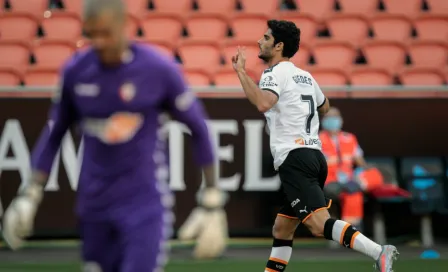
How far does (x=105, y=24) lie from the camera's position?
173 inches

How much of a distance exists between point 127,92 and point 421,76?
974cm

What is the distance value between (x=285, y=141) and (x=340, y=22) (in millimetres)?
7392

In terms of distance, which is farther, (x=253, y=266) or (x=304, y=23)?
(x=304, y=23)

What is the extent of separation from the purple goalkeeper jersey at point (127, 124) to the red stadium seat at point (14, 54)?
9.34m

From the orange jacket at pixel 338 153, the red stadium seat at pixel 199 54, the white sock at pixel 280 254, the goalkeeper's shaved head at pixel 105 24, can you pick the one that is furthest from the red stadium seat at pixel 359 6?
the goalkeeper's shaved head at pixel 105 24

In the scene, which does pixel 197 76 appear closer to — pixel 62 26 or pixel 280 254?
pixel 62 26

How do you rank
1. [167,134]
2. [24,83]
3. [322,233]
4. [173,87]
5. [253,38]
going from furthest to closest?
[253,38], [24,83], [167,134], [322,233], [173,87]

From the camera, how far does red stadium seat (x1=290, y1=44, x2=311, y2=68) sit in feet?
44.9

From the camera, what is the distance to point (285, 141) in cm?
776

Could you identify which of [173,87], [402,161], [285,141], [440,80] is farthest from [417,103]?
[173,87]

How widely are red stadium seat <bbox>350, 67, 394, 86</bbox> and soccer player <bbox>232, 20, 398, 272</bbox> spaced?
5619 mm

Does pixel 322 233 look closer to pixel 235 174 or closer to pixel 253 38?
pixel 235 174

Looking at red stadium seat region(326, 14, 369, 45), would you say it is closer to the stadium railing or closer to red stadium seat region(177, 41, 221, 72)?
red stadium seat region(177, 41, 221, 72)

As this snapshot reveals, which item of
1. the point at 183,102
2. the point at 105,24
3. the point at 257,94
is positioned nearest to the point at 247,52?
the point at 257,94
